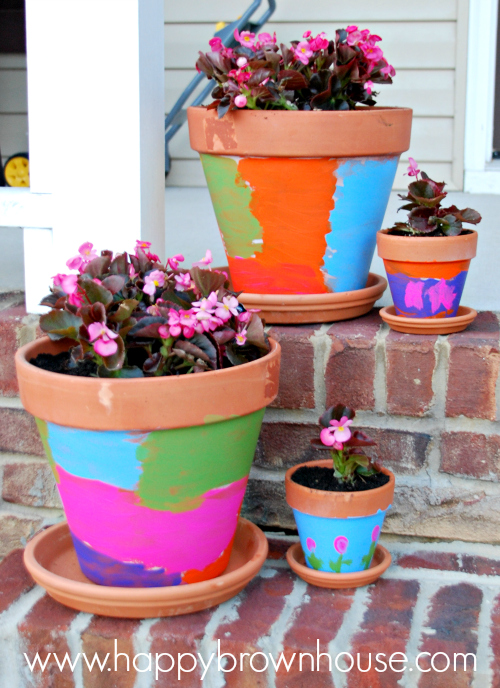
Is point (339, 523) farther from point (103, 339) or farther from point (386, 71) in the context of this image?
point (386, 71)

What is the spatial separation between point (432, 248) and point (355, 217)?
153 millimetres

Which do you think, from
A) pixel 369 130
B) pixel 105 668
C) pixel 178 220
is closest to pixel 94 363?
pixel 105 668

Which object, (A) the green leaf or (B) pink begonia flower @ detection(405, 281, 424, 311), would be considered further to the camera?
(B) pink begonia flower @ detection(405, 281, 424, 311)

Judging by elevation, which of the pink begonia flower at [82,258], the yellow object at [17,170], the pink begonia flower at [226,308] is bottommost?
the pink begonia flower at [226,308]

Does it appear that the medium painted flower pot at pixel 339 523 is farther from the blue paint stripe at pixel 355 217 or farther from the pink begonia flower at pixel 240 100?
the pink begonia flower at pixel 240 100

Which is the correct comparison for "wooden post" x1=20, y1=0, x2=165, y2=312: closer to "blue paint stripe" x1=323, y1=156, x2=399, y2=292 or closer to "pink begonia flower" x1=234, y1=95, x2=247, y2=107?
"pink begonia flower" x1=234, y1=95, x2=247, y2=107

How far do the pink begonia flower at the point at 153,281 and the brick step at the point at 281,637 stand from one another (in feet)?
1.46

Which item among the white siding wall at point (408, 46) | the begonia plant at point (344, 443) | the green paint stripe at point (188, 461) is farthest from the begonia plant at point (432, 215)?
the white siding wall at point (408, 46)

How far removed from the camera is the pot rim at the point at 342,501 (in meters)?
1.05

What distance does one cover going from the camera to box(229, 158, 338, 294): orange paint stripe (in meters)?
1.24

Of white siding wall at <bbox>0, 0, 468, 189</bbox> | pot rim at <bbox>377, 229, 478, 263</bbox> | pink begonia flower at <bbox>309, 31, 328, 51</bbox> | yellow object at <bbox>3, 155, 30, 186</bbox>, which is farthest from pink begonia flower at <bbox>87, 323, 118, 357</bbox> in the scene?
yellow object at <bbox>3, 155, 30, 186</bbox>

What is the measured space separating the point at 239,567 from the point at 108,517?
232 mm

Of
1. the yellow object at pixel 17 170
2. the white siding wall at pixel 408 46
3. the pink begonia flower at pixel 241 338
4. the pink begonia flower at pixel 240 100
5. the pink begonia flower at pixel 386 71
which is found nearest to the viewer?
the pink begonia flower at pixel 241 338

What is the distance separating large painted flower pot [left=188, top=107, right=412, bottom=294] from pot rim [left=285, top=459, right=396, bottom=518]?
40 centimetres
